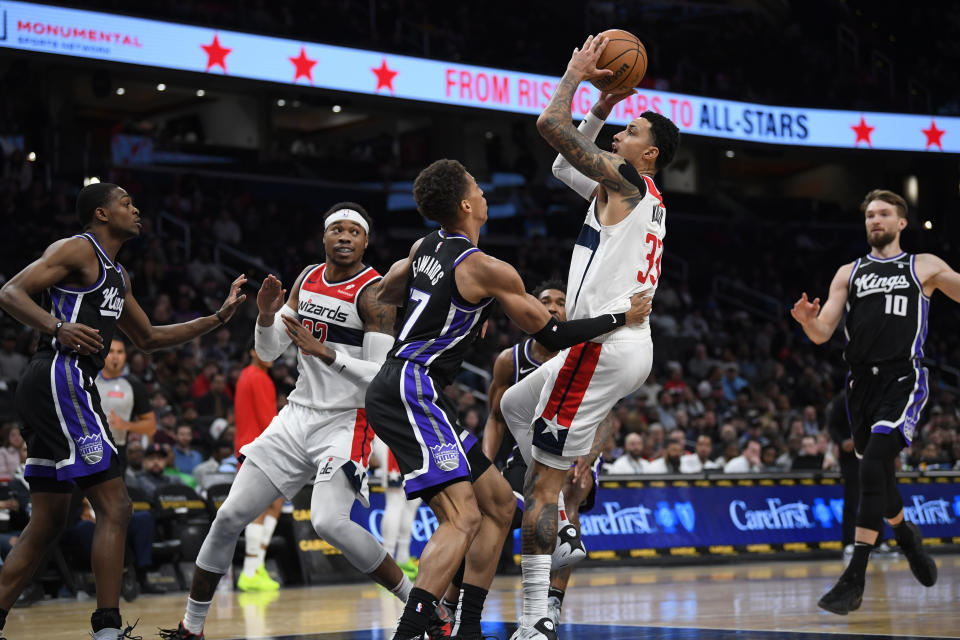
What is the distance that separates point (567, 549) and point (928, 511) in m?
10.4

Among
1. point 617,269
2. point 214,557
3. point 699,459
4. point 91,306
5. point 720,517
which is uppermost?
point 617,269

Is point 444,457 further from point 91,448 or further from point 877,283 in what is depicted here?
point 877,283

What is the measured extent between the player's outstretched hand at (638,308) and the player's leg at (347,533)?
68.6 inches

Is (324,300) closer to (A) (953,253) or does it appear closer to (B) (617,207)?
(B) (617,207)

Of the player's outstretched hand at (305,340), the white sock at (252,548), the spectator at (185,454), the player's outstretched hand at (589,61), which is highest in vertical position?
the player's outstretched hand at (589,61)

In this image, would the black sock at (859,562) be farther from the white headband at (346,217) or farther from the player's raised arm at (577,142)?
the white headband at (346,217)

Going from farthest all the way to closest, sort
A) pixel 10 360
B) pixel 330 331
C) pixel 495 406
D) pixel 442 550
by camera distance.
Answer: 1. pixel 10 360
2. pixel 495 406
3. pixel 330 331
4. pixel 442 550

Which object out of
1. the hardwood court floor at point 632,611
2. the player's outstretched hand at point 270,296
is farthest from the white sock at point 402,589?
the player's outstretched hand at point 270,296

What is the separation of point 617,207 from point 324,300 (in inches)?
68.0

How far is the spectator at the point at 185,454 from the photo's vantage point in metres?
12.2

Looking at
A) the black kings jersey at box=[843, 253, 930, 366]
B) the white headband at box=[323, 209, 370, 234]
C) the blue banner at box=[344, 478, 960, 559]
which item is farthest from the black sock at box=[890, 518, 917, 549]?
the blue banner at box=[344, 478, 960, 559]

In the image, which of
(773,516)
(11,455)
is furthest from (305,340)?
(773,516)

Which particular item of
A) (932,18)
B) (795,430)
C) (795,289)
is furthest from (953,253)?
(795,430)

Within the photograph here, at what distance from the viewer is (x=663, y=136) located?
5898mm
